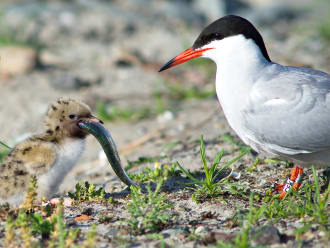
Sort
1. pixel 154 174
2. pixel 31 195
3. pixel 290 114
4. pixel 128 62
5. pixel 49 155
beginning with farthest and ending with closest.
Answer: pixel 128 62 → pixel 154 174 → pixel 49 155 → pixel 290 114 → pixel 31 195

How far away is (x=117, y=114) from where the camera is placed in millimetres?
6199

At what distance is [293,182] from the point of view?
359 cm

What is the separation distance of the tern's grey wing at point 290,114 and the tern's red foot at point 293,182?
0.26 meters

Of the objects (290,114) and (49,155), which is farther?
(49,155)

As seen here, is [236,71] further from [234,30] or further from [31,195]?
[31,195]

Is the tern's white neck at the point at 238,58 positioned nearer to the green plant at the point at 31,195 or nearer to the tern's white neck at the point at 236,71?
the tern's white neck at the point at 236,71

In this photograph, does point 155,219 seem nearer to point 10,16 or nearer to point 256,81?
point 256,81

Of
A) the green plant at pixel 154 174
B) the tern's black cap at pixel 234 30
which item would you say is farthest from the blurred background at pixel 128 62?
the tern's black cap at pixel 234 30

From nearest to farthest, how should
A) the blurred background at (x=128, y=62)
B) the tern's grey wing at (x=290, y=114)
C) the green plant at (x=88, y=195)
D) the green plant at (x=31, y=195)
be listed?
the green plant at (x=31, y=195)
the tern's grey wing at (x=290, y=114)
the green plant at (x=88, y=195)
the blurred background at (x=128, y=62)

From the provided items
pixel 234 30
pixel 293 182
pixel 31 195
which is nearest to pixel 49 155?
pixel 31 195

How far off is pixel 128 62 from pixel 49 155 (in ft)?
14.7

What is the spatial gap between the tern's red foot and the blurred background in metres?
1.11

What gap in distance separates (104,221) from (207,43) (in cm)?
142

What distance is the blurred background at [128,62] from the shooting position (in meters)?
5.86
